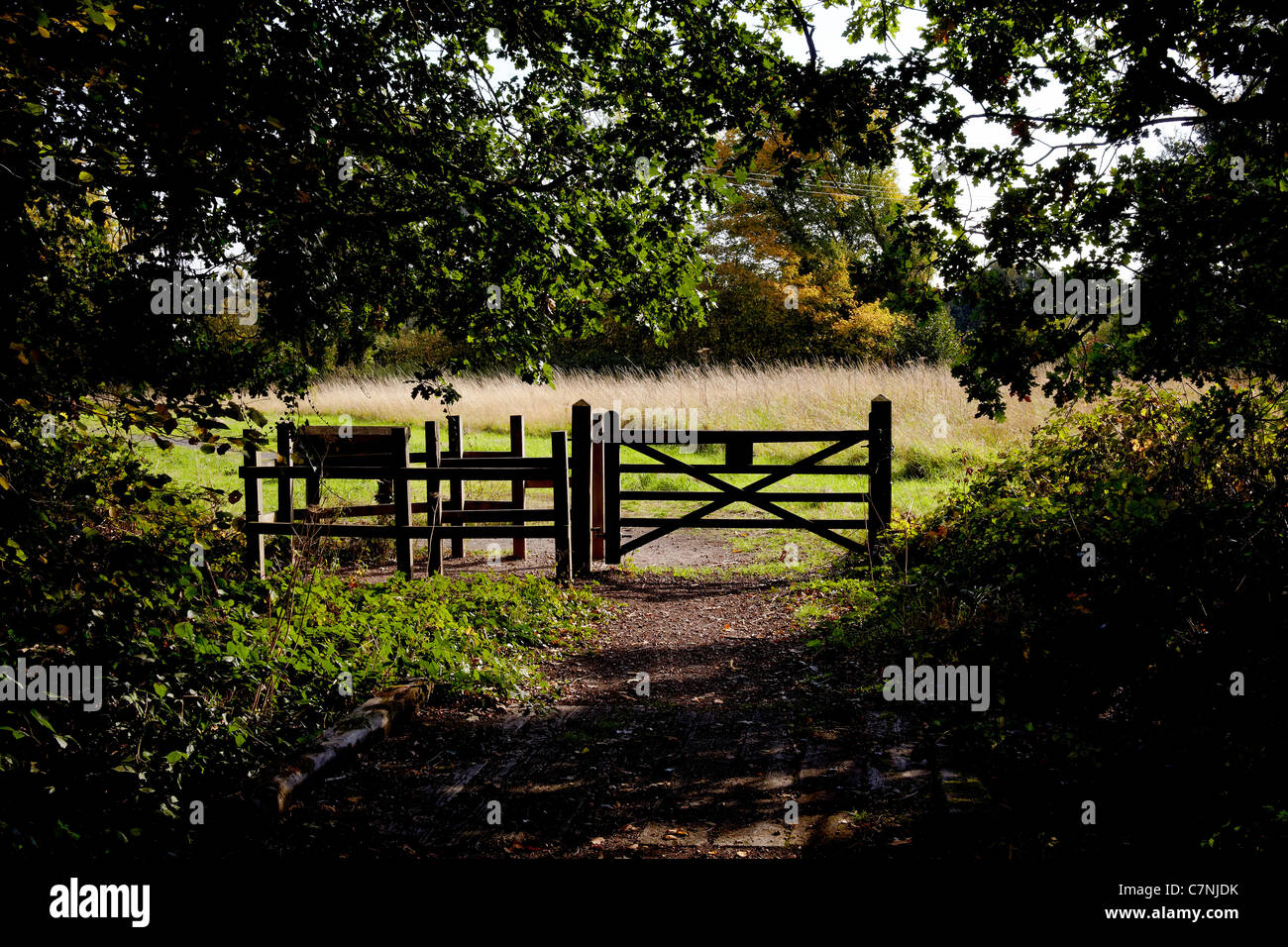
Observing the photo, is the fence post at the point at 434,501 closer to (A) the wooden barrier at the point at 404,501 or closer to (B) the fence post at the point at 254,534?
(A) the wooden barrier at the point at 404,501

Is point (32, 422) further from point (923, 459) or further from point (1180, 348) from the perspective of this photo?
point (923, 459)

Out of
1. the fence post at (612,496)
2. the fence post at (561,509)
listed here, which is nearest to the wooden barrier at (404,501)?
the fence post at (561,509)

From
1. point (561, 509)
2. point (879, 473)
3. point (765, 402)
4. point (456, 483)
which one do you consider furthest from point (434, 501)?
point (765, 402)

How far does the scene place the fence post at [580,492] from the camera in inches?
359

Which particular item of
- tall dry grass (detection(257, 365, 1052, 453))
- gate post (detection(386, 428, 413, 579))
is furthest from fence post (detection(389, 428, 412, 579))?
tall dry grass (detection(257, 365, 1052, 453))

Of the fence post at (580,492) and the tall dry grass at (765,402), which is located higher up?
the tall dry grass at (765,402)

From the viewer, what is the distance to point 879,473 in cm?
930

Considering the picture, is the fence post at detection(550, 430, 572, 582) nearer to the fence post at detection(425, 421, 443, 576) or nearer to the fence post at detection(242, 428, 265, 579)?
the fence post at detection(425, 421, 443, 576)

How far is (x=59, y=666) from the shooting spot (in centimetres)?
376

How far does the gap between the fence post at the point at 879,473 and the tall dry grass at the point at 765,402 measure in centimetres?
515

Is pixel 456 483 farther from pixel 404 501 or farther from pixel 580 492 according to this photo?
pixel 580 492

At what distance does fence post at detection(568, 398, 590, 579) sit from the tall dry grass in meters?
6.32

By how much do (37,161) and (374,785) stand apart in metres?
3.02
